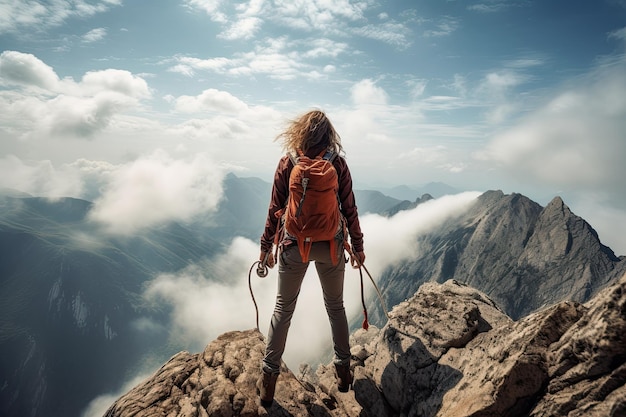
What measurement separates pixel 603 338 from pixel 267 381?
255 inches

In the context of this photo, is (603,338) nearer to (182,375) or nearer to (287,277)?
(287,277)

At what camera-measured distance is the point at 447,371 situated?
8.55 metres

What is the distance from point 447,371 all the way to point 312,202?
623 centimetres

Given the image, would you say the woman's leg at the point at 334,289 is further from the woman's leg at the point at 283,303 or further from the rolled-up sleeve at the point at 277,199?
the rolled-up sleeve at the point at 277,199

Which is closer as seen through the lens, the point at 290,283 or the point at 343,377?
the point at 290,283

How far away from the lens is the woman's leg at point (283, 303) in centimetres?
711

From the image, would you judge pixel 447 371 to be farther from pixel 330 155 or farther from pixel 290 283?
pixel 330 155

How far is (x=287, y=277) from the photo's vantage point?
7172mm

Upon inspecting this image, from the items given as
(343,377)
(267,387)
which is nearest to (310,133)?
(267,387)

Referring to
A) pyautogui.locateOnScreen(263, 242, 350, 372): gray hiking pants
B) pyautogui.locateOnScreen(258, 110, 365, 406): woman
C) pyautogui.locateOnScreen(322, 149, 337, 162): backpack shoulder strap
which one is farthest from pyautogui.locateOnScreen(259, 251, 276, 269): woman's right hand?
pyautogui.locateOnScreen(322, 149, 337, 162): backpack shoulder strap

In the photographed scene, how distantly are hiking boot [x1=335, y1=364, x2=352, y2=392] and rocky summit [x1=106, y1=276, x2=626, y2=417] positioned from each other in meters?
0.27

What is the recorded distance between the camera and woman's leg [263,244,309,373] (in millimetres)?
7113

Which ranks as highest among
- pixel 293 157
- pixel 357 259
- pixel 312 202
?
pixel 293 157

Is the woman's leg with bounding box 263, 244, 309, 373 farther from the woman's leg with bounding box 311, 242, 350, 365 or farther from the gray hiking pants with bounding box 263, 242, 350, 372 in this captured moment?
the woman's leg with bounding box 311, 242, 350, 365
